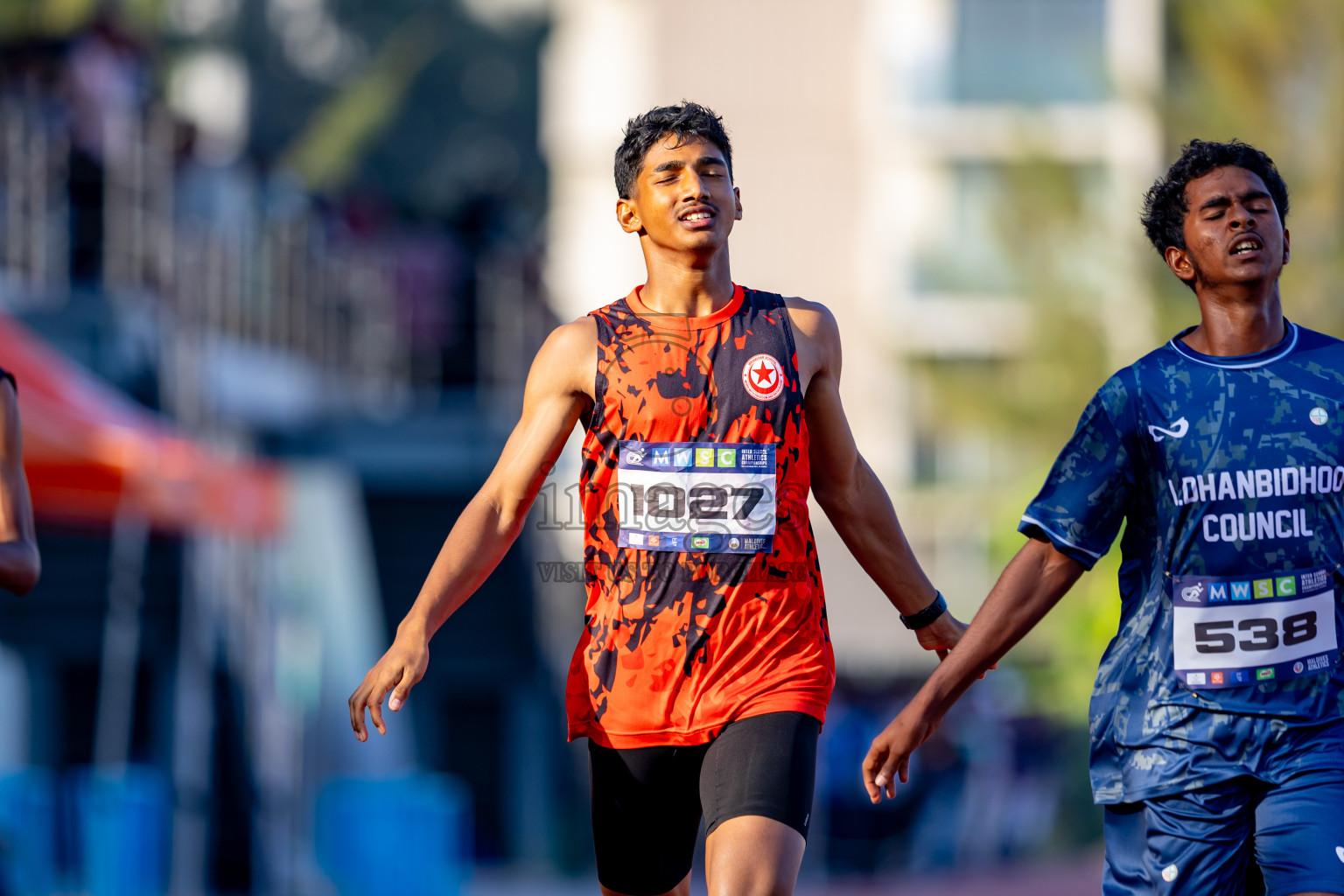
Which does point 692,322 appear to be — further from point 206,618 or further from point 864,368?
point 864,368

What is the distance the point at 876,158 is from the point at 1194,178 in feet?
79.0

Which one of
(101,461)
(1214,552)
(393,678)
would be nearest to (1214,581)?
(1214,552)

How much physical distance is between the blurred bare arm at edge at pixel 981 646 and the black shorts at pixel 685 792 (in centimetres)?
18

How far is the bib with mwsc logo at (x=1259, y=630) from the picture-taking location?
3.72 metres

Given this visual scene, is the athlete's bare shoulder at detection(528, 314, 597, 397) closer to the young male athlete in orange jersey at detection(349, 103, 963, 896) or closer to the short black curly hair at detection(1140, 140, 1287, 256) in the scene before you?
the young male athlete in orange jersey at detection(349, 103, 963, 896)

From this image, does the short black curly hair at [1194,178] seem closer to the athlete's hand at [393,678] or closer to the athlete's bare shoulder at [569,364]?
the athlete's bare shoulder at [569,364]

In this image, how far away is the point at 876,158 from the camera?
27.7 m

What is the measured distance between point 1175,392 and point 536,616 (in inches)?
521

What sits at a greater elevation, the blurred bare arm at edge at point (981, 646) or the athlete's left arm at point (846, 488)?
the athlete's left arm at point (846, 488)

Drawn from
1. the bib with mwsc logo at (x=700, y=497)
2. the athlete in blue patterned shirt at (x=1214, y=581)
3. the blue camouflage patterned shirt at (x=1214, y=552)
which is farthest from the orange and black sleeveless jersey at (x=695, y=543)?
the blue camouflage patterned shirt at (x=1214, y=552)

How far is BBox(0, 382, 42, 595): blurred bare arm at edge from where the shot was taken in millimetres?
4289

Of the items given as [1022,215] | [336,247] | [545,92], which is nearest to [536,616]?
[336,247]

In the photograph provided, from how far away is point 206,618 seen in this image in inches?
426

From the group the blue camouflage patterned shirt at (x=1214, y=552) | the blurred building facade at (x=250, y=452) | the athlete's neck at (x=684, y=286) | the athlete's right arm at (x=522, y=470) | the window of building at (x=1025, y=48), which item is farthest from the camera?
the window of building at (x=1025, y=48)
